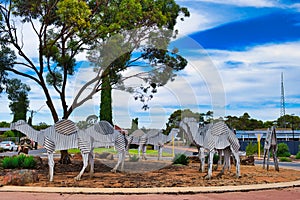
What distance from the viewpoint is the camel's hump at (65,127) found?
46.4 feet

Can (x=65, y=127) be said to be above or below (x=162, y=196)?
above

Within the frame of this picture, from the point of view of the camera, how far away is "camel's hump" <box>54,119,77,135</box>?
46.4 ft

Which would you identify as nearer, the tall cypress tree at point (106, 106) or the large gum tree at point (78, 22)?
the large gum tree at point (78, 22)

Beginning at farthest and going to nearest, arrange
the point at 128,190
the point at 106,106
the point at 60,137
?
1. the point at 106,106
2. the point at 60,137
3. the point at 128,190

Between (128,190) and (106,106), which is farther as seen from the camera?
(106,106)

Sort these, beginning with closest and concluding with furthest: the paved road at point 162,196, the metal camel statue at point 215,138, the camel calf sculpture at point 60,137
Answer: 1. the paved road at point 162,196
2. the camel calf sculpture at point 60,137
3. the metal camel statue at point 215,138

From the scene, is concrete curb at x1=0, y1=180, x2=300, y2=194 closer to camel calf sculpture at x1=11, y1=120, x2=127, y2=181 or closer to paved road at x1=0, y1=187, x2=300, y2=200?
paved road at x1=0, y1=187, x2=300, y2=200

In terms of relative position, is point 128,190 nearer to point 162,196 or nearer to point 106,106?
point 162,196

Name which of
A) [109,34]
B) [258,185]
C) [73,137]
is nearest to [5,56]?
[109,34]

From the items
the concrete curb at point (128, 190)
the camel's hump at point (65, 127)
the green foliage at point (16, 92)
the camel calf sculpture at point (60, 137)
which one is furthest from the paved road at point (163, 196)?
the green foliage at point (16, 92)

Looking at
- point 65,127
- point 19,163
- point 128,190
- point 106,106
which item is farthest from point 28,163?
point 106,106

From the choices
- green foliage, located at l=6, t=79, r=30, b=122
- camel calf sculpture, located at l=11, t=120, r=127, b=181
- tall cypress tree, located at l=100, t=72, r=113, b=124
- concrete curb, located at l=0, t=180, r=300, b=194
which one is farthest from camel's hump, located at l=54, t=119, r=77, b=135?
tall cypress tree, located at l=100, t=72, r=113, b=124

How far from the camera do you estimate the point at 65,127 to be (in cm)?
1423

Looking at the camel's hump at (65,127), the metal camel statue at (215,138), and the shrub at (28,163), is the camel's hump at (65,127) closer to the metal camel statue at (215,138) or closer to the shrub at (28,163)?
the metal camel statue at (215,138)
